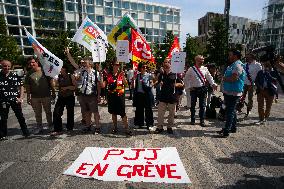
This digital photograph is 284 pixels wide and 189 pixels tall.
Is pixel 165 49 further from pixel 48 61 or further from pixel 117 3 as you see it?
pixel 117 3

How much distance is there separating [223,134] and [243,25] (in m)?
91.7

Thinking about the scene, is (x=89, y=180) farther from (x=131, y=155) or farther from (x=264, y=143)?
(x=264, y=143)

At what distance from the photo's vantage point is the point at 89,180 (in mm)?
4074

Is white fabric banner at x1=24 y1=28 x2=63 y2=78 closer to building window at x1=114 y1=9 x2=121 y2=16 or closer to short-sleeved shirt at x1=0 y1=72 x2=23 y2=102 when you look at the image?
short-sleeved shirt at x1=0 y1=72 x2=23 y2=102

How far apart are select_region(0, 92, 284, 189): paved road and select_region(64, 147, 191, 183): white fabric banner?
0.54 ft

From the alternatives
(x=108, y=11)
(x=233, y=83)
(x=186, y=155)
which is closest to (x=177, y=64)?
(x=233, y=83)

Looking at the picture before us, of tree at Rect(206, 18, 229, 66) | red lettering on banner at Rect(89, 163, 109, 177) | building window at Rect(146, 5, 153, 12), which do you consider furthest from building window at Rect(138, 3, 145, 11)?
red lettering on banner at Rect(89, 163, 109, 177)

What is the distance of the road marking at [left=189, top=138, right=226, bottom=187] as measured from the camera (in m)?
4.04

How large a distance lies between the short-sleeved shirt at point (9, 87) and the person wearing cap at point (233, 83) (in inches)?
211

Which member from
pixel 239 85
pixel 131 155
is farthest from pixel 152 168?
pixel 239 85

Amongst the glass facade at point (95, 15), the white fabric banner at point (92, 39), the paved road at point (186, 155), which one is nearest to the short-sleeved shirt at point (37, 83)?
the paved road at point (186, 155)

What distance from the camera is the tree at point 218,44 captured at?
82.6 feet

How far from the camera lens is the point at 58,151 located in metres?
5.46

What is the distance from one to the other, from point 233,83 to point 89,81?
3704 mm
